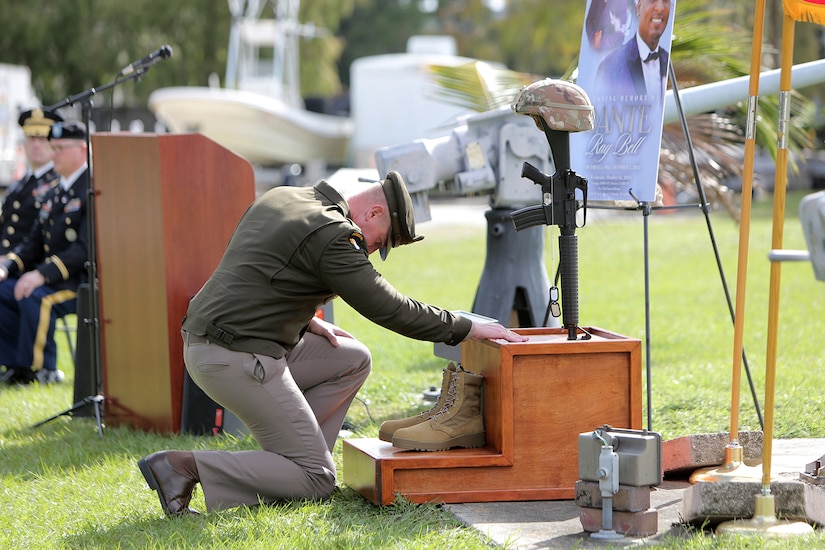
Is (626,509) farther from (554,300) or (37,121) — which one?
(37,121)

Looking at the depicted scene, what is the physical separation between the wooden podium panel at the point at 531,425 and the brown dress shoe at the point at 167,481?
717mm

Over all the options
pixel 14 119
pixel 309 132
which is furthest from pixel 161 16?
pixel 14 119

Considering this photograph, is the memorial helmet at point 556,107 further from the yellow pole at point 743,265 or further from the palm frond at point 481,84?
the palm frond at point 481,84

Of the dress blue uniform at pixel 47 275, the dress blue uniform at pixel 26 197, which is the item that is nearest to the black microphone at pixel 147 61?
the dress blue uniform at pixel 47 275

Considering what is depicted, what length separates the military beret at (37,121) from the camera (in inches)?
331

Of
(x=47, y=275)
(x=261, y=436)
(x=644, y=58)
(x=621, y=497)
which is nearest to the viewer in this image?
(x=621, y=497)

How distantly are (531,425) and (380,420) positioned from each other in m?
2.07

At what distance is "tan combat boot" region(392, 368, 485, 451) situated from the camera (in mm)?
4754

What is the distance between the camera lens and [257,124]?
33.2 meters


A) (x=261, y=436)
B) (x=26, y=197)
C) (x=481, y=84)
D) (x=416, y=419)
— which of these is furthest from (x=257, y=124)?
(x=261, y=436)

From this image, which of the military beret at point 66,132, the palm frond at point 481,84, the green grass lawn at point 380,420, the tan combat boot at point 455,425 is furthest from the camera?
the palm frond at point 481,84

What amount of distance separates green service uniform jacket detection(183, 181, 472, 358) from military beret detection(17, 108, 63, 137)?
166 inches

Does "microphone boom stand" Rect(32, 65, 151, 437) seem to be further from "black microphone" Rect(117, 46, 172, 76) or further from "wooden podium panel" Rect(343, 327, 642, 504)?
"wooden podium panel" Rect(343, 327, 642, 504)

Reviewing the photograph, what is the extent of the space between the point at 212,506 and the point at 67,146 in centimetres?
398
